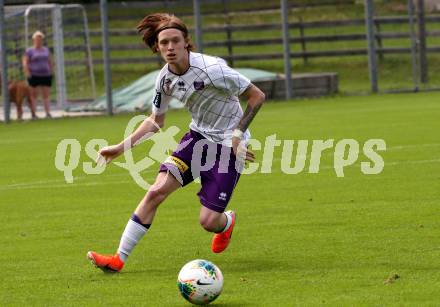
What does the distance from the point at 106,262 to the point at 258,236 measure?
6.32ft

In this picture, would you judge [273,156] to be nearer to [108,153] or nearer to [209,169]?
[209,169]

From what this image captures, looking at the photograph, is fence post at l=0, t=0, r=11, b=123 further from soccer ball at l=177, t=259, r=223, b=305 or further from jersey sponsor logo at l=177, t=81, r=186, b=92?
soccer ball at l=177, t=259, r=223, b=305

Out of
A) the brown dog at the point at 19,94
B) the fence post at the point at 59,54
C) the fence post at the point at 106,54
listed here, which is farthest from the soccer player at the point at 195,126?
the fence post at the point at 59,54

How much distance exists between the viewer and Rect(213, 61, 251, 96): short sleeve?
8.98m

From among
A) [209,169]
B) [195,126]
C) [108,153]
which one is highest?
[195,126]

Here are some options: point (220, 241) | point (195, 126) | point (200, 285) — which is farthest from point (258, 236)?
point (200, 285)

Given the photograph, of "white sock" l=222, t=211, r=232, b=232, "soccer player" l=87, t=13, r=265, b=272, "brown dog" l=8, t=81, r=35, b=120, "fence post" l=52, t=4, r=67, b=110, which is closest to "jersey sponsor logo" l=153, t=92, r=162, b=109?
"soccer player" l=87, t=13, r=265, b=272

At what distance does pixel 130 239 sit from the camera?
29.3ft

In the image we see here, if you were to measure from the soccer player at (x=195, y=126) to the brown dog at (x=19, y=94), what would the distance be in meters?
16.7

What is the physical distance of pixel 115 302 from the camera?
25.4 ft

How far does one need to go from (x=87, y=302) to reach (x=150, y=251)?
2036 mm

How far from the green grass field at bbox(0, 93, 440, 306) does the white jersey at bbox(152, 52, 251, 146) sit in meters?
1.04

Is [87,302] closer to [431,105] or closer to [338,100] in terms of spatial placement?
[431,105]

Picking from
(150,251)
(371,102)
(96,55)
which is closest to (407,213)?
(150,251)
